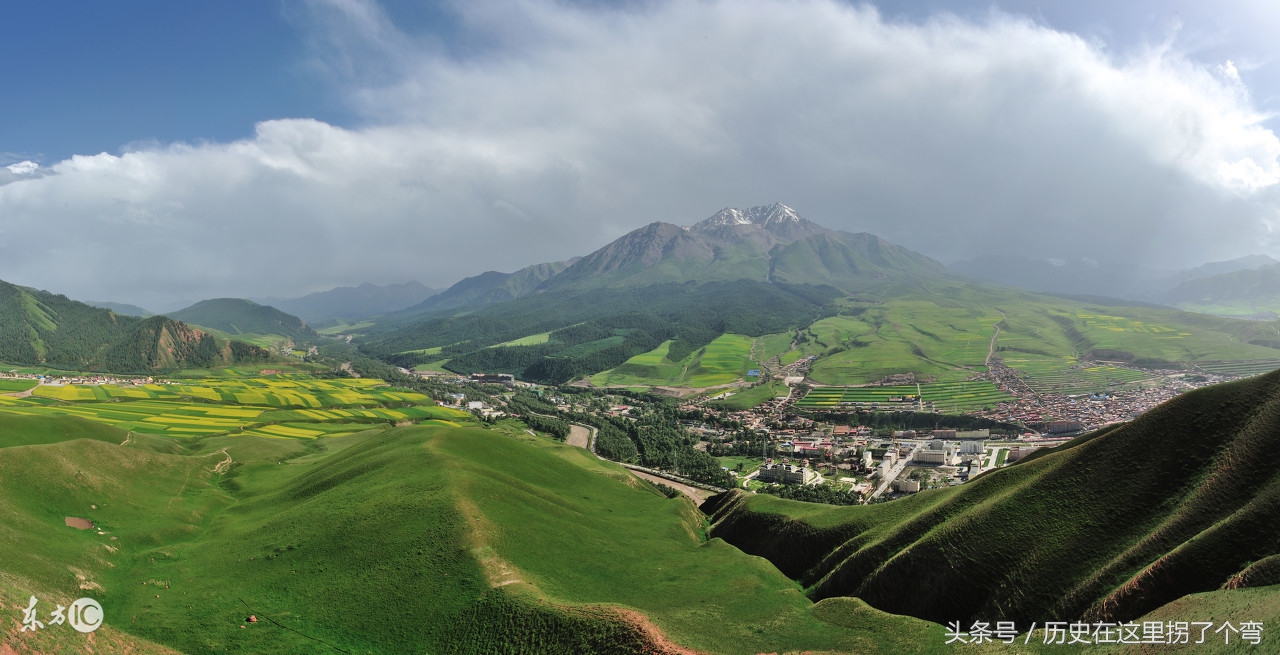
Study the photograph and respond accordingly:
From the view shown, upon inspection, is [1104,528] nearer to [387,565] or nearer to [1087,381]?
[387,565]

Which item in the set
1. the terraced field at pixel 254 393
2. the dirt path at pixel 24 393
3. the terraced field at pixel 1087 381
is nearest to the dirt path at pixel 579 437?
the terraced field at pixel 254 393

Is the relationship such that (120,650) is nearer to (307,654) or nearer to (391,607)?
(307,654)

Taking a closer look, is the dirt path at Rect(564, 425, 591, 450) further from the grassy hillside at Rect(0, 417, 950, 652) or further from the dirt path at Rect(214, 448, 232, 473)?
the grassy hillside at Rect(0, 417, 950, 652)

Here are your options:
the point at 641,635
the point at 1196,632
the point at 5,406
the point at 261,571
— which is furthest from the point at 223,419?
the point at 1196,632

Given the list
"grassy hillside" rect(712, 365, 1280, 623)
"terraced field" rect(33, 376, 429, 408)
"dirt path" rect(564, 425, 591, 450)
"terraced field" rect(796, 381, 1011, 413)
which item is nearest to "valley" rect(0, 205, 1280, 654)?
"grassy hillside" rect(712, 365, 1280, 623)

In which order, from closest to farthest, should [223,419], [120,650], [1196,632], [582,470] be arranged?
[1196,632], [120,650], [582,470], [223,419]

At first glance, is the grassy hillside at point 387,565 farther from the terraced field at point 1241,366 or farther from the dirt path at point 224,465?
the terraced field at point 1241,366
